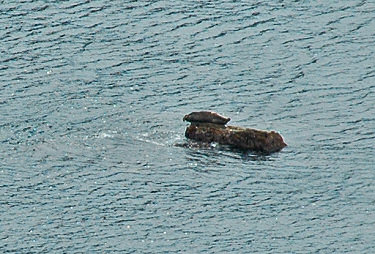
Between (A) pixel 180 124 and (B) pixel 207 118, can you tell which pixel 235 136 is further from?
(A) pixel 180 124

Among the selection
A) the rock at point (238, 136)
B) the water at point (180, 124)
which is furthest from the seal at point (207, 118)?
the water at point (180, 124)

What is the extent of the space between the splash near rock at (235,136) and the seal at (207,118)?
55 millimetres

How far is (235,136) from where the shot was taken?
222 feet

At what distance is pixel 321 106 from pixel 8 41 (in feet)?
75.9

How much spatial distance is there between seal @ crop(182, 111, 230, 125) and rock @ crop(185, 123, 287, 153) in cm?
23

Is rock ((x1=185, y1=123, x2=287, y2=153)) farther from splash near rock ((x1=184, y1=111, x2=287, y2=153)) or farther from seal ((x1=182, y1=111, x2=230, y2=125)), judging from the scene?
seal ((x1=182, y1=111, x2=230, y2=125))

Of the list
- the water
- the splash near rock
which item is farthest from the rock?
the water

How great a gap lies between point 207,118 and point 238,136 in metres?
2.47

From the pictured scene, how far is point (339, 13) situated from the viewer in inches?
3536

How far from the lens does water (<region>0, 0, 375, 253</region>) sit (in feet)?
191

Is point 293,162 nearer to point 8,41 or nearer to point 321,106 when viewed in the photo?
point 321,106

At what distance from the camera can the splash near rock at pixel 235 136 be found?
67000 mm

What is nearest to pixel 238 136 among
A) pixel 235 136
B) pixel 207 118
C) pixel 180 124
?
pixel 235 136

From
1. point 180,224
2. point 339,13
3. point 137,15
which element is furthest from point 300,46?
point 180,224
